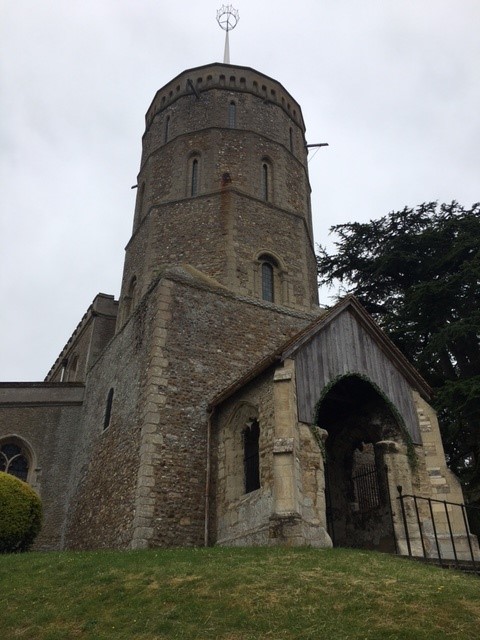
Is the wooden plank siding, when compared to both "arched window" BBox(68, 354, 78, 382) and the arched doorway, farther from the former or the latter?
"arched window" BBox(68, 354, 78, 382)

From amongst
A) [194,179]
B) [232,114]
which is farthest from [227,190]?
[232,114]

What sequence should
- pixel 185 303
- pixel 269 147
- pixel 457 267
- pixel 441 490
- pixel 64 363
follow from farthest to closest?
pixel 64 363 < pixel 269 147 < pixel 457 267 < pixel 185 303 < pixel 441 490

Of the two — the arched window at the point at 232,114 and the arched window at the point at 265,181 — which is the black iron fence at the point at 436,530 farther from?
the arched window at the point at 232,114

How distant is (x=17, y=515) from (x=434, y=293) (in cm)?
1379

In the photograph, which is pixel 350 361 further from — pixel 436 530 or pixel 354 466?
pixel 436 530

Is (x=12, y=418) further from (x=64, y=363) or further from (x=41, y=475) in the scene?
(x=64, y=363)

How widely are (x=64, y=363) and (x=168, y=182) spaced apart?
10.6 meters

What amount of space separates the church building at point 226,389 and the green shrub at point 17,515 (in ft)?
5.71

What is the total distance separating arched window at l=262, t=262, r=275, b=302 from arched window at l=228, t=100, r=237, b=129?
6191mm

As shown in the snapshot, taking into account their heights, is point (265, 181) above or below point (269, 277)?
above

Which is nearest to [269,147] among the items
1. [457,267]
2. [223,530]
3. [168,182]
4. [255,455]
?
[168,182]

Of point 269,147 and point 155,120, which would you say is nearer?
point 269,147

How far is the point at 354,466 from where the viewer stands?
1639cm

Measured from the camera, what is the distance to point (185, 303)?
16750 mm
